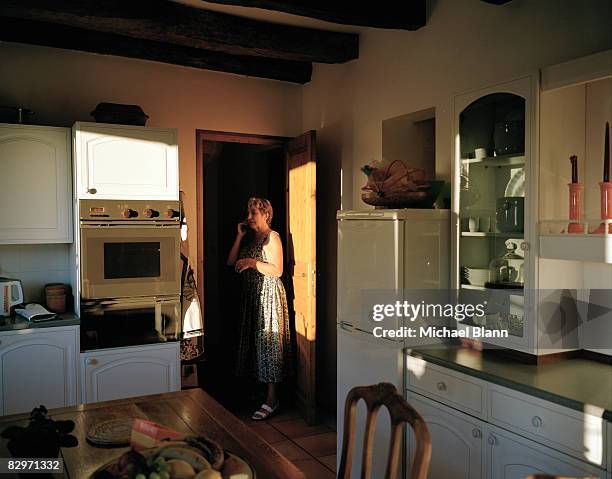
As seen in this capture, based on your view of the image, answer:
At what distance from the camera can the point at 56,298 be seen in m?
3.59

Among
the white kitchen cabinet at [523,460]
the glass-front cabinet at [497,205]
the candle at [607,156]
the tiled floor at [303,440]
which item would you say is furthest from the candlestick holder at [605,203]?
the tiled floor at [303,440]

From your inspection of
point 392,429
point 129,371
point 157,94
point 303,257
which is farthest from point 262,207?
point 392,429

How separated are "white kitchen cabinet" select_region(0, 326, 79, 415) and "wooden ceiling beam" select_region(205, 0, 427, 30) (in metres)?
2.11

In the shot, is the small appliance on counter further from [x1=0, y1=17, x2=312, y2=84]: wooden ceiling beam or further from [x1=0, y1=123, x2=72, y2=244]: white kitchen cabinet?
[x1=0, y1=17, x2=312, y2=84]: wooden ceiling beam

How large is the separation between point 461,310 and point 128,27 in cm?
239

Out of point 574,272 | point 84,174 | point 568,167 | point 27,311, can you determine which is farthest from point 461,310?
point 27,311

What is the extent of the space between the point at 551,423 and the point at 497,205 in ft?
3.20

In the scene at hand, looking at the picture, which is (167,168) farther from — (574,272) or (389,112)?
(574,272)

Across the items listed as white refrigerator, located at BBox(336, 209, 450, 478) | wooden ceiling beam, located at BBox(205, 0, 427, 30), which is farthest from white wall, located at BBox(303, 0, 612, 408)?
white refrigerator, located at BBox(336, 209, 450, 478)

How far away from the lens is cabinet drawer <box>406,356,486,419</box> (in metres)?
2.33

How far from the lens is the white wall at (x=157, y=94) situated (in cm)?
369

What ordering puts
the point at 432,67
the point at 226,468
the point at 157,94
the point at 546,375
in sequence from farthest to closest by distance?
1. the point at 157,94
2. the point at 432,67
3. the point at 546,375
4. the point at 226,468

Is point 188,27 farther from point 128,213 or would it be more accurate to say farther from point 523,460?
point 523,460

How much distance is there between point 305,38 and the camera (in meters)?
3.71
